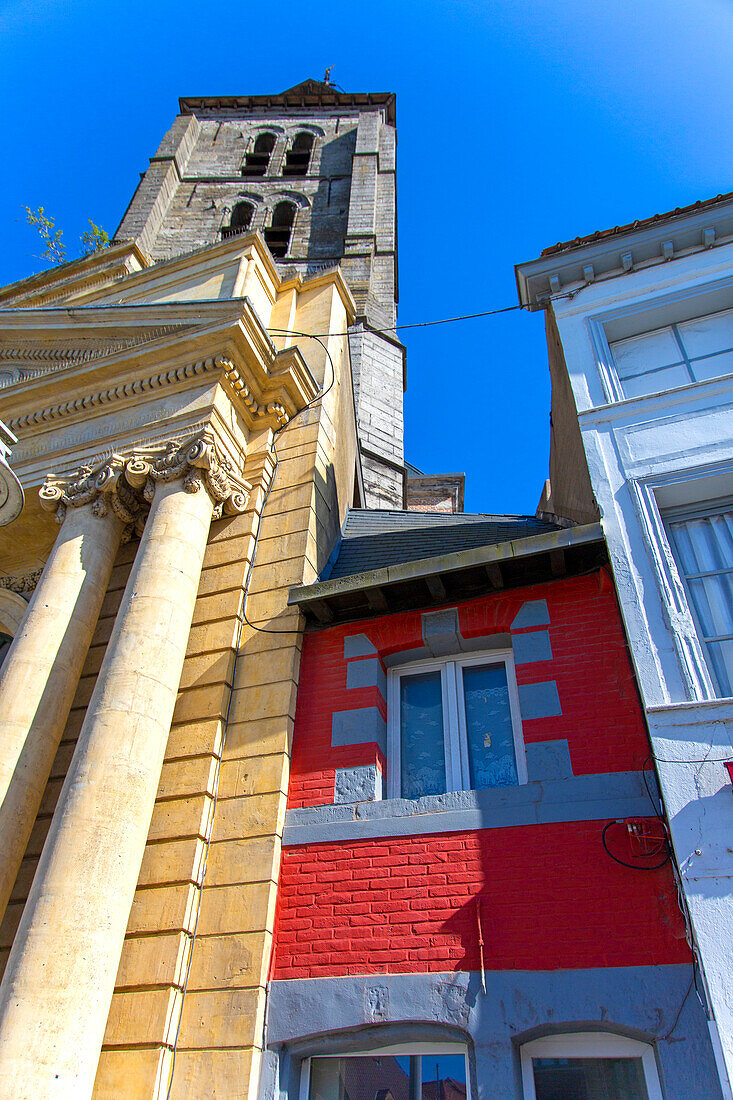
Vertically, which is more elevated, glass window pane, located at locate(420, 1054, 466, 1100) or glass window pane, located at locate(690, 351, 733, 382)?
glass window pane, located at locate(690, 351, 733, 382)

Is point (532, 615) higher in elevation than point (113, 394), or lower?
lower

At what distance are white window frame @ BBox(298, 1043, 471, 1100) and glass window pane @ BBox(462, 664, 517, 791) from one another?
67.5 inches

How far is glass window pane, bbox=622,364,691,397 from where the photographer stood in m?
7.61

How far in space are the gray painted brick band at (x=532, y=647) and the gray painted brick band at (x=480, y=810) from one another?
3.53 ft

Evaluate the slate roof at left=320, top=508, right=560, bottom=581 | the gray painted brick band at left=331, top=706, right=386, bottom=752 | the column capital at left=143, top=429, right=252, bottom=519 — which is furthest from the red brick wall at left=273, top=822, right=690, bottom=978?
the column capital at left=143, top=429, right=252, bottom=519

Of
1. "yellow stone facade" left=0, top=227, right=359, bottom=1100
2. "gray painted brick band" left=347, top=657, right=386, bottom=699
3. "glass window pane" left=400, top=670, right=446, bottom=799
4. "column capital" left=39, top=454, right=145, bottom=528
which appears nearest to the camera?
"yellow stone facade" left=0, top=227, right=359, bottom=1100

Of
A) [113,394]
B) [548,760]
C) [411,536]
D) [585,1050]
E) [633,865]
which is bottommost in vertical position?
[585,1050]

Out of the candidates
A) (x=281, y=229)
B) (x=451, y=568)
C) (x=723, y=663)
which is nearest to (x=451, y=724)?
(x=451, y=568)

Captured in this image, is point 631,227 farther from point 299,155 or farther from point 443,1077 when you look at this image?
point 299,155

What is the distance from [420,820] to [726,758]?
2.19 meters

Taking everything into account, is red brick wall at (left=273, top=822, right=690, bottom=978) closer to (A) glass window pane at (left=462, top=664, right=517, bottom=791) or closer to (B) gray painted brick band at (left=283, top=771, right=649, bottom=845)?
(B) gray painted brick band at (left=283, top=771, right=649, bottom=845)

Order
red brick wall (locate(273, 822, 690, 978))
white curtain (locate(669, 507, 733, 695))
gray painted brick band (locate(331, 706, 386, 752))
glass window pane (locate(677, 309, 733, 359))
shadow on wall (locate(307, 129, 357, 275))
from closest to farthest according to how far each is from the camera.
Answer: red brick wall (locate(273, 822, 690, 978)), white curtain (locate(669, 507, 733, 695)), gray painted brick band (locate(331, 706, 386, 752)), glass window pane (locate(677, 309, 733, 359)), shadow on wall (locate(307, 129, 357, 275))

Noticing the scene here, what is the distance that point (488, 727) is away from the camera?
6.45m

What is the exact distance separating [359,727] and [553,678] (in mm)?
1659
